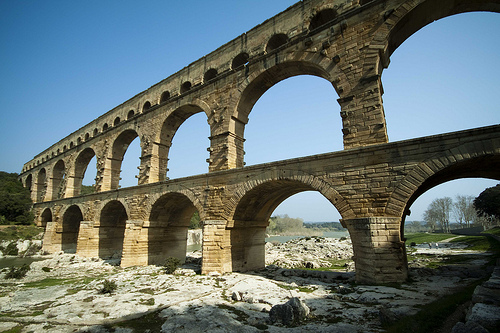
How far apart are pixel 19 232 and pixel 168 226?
21.7m

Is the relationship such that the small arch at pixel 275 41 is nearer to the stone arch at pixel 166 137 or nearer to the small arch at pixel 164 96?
the stone arch at pixel 166 137

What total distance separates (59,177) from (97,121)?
12111 mm

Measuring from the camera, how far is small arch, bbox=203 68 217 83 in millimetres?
14828

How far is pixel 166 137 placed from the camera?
54.2ft

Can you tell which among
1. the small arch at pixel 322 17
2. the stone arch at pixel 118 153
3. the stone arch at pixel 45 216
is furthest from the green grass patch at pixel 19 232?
the small arch at pixel 322 17

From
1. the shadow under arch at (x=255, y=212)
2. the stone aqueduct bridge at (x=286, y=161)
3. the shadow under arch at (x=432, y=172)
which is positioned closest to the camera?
the shadow under arch at (x=432, y=172)

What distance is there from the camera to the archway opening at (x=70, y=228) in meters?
22.8

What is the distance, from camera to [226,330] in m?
4.72

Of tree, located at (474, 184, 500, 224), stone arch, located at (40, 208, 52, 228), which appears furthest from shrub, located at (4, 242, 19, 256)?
tree, located at (474, 184, 500, 224)

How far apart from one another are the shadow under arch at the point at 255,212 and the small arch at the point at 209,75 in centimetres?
792

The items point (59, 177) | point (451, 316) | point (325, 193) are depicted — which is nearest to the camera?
point (451, 316)

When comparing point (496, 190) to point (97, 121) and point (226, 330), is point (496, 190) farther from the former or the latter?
point (97, 121)

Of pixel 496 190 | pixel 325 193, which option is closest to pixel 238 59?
pixel 325 193

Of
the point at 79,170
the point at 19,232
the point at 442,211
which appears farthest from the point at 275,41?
the point at 442,211
